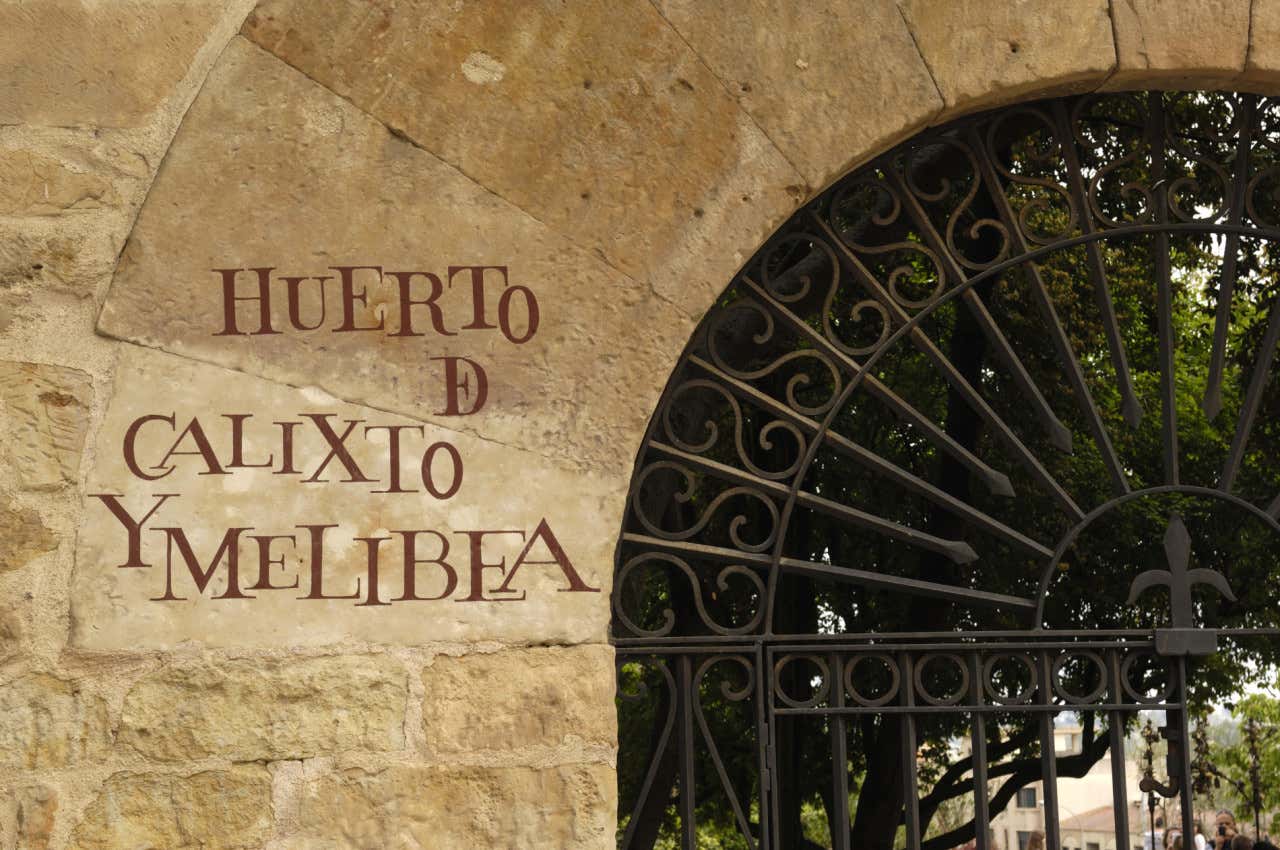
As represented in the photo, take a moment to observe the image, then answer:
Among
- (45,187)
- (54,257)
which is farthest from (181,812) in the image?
(45,187)

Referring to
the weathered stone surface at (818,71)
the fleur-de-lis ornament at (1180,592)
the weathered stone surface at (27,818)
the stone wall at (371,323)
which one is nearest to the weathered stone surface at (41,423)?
the stone wall at (371,323)

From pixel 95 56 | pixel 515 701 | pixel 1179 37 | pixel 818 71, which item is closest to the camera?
pixel 515 701

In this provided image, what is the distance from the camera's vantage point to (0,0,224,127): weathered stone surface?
10.9ft

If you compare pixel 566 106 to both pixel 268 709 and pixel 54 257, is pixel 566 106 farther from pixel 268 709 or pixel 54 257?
pixel 268 709

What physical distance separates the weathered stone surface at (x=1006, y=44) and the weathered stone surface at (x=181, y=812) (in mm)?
2097

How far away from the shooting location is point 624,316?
3.36 m

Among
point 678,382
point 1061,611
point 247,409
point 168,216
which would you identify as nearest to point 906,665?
point 678,382

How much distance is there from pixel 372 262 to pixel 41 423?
2.46ft

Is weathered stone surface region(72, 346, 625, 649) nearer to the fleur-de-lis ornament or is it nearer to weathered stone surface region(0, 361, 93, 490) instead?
weathered stone surface region(0, 361, 93, 490)

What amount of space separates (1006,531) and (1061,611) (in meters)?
6.02

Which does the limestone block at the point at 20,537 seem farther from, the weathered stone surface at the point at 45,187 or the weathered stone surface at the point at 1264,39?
the weathered stone surface at the point at 1264,39

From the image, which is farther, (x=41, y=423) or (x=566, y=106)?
(x=566, y=106)

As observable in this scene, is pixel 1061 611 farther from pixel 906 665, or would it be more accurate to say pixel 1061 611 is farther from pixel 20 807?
pixel 20 807

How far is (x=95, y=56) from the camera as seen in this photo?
3.33 metres
